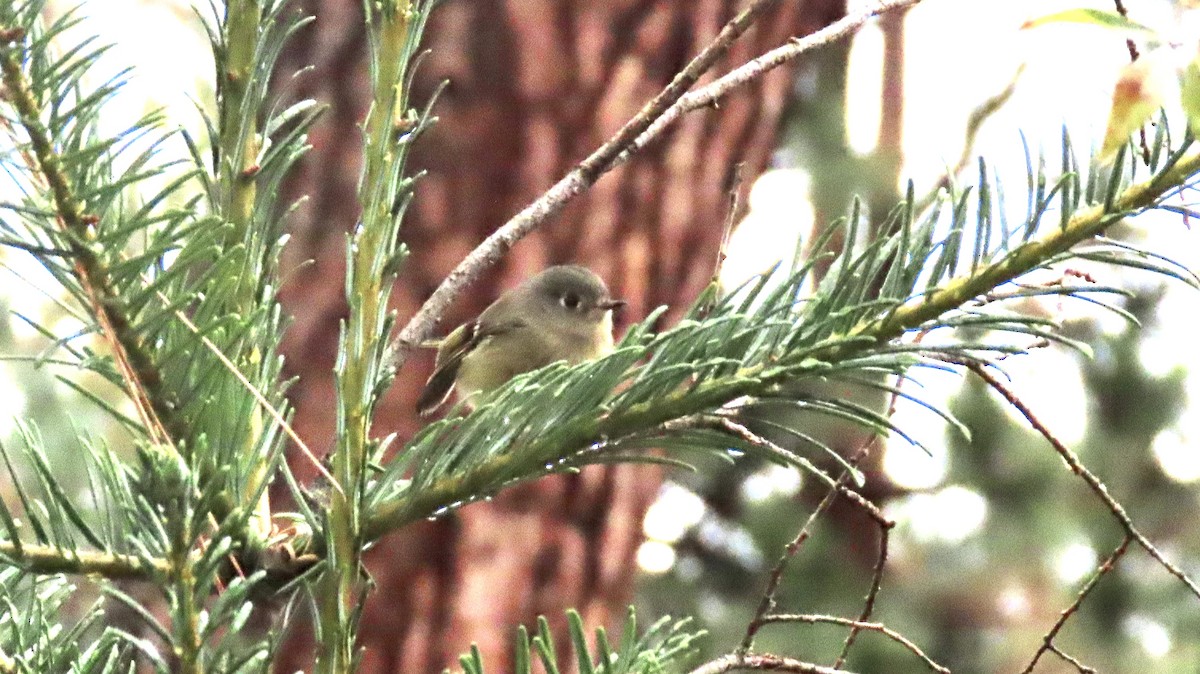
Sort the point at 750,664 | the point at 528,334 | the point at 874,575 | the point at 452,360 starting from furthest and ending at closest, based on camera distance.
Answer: the point at 528,334
the point at 452,360
the point at 874,575
the point at 750,664

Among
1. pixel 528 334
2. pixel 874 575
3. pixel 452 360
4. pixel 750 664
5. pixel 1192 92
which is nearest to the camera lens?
pixel 1192 92

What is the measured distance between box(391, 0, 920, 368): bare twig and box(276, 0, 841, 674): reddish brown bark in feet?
2.37

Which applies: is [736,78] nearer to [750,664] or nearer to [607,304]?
[750,664]

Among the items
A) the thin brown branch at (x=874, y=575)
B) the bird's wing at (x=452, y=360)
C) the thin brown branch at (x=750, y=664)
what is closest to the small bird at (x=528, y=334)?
the bird's wing at (x=452, y=360)

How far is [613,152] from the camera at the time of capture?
56 cm

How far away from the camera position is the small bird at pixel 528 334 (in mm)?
1223

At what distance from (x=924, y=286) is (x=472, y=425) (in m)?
0.17

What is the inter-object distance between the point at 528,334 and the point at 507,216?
5.5 inches

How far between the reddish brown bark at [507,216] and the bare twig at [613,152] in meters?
0.72

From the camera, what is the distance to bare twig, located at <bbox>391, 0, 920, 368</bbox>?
0.54 metres

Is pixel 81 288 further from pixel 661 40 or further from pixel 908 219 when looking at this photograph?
pixel 661 40

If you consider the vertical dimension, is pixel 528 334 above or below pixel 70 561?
above

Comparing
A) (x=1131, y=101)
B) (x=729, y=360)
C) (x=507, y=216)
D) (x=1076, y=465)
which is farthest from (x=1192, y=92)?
(x=507, y=216)

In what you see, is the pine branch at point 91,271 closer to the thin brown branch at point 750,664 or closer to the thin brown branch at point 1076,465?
the thin brown branch at point 750,664
